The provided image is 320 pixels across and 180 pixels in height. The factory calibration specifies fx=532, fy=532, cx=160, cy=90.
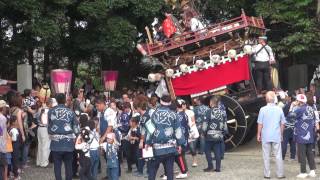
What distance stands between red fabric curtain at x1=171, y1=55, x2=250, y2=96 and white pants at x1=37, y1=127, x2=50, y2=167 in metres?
4.46

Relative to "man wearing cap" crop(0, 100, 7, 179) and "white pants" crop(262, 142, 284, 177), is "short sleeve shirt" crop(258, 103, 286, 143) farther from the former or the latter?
"man wearing cap" crop(0, 100, 7, 179)

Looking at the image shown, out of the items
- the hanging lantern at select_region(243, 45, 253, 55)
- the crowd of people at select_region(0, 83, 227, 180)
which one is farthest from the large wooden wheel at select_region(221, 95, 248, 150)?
the crowd of people at select_region(0, 83, 227, 180)

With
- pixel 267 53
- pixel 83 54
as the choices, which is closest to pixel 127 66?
pixel 83 54

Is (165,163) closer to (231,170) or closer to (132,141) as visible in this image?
(132,141)

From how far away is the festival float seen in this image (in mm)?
15336

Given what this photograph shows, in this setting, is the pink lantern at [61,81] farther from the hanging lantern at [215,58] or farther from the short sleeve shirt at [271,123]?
the short sleeve shirt at [271,123]

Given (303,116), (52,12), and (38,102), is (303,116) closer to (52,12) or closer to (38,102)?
(38,102)

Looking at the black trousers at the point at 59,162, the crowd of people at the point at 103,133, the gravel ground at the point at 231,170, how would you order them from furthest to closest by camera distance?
the gravel ground at the point at 231,170 → the black trousers at the point at 59,162 → the crowd of people at the point at 103,133

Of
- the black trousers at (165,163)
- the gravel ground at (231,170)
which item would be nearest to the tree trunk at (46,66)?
the gravel ground at (231,170)

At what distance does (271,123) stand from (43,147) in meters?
5.67

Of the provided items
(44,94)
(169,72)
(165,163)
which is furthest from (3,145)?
(169,72)

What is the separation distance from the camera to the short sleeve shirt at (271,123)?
11148 mm

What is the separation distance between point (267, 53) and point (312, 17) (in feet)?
22.6

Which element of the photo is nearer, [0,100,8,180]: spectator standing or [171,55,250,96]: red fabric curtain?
[0,100,8,180]: spectator standing
